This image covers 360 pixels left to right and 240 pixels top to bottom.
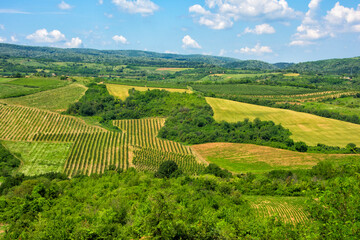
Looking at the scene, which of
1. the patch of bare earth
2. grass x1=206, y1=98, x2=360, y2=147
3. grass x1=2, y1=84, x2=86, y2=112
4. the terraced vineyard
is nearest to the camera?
the terraced vineyard

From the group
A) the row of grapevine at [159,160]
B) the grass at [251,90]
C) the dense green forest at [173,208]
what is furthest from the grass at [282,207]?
the grass at [251,90]

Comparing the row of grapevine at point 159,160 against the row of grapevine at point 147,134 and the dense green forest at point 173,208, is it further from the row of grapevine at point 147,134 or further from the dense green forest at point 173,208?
the dense green forest at point 173,208

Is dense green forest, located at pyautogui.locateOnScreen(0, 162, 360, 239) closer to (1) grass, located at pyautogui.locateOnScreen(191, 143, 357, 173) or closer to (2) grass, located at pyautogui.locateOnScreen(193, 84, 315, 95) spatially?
(1) grass, located at pyautogui.locateOnScreen(191, 143, 357, 173)

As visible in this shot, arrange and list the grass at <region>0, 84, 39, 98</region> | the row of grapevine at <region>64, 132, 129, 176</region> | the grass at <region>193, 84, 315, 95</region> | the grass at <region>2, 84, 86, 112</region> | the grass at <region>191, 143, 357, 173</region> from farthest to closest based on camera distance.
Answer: the grass at <region>193, 84, 315, 95</region>
the grass at <region>0, 84, 39, 98</region>
the grass at <region>2, 84, 86, 112</region>
the grass at <region>191, 143, 357, 173</region>
the row of grapevine at <region>64, 132, 129, 176</region>

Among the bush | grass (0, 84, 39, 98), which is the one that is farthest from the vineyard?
grass (0, 84, 39, 98)

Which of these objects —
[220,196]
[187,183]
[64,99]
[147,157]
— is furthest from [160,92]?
[220,196]

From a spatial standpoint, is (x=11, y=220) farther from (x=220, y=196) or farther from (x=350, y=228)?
(x=350, y=228)

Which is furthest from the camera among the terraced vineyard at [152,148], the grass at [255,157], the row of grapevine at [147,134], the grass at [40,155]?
the row of grapevine at [147,134]
